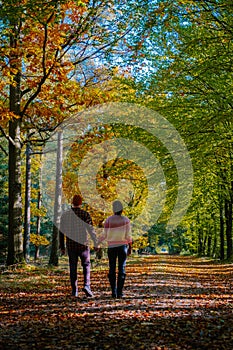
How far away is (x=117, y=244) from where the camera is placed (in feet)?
29.5

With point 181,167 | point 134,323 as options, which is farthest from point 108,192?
point 134,323

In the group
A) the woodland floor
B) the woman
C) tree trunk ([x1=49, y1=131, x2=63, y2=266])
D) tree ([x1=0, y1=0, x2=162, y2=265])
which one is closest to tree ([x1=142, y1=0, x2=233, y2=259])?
tree ([x1=0, y1=0, x2=162, y2=265])

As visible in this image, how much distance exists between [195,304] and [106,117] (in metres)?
13.3

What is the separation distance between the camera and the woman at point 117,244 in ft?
29.6

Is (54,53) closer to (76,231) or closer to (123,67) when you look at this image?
(123,67)

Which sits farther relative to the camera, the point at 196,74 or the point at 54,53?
the point at 196,74

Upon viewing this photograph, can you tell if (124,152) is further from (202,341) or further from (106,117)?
(202,341)

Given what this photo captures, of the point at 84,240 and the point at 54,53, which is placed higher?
Answer: the point at 54,53

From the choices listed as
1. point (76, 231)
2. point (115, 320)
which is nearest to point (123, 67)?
point (76, 231)

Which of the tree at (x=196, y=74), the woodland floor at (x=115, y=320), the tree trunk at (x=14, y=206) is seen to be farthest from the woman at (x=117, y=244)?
the tree trunk at (x=14, y=206)

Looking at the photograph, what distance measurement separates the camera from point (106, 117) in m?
20.6

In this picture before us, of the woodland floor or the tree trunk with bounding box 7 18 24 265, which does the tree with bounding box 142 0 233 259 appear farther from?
the woodland floor

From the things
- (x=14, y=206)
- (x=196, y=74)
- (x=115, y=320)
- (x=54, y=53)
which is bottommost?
(x=115, y=320)

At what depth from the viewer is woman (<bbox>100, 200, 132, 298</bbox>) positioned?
9.01 metres
